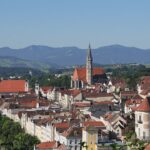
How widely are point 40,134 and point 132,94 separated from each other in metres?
28.4

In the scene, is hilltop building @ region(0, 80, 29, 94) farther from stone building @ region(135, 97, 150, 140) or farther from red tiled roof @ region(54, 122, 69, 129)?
stone building @ region(135, 97, 150, 140)

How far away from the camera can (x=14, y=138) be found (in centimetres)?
6906

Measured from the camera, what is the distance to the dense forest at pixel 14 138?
2520 inches

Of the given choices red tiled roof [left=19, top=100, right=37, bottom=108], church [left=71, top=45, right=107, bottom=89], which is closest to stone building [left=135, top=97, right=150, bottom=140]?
red tiled roof [left=19, top=100, right=37, bottom=108]

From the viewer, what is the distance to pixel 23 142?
6469 centimetres

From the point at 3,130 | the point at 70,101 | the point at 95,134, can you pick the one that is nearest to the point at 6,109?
A: the point at 70,101

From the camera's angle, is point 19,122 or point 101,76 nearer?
point 19,122

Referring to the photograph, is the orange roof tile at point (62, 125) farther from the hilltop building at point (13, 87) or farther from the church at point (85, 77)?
the hilltop building at point (13, 87)

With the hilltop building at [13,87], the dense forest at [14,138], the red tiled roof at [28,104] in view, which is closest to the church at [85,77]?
the hilltop building at [13,87]

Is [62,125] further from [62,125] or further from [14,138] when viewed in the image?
[14,138]

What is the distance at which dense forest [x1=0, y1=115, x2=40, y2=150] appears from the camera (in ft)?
210

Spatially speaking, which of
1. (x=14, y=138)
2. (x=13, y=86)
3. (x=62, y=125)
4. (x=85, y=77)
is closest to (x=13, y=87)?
(x=13, y=86)

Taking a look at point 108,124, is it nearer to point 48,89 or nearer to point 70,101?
point 70,101

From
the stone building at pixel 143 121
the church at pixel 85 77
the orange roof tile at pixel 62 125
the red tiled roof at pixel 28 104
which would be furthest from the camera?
the church at pixel 85 77
